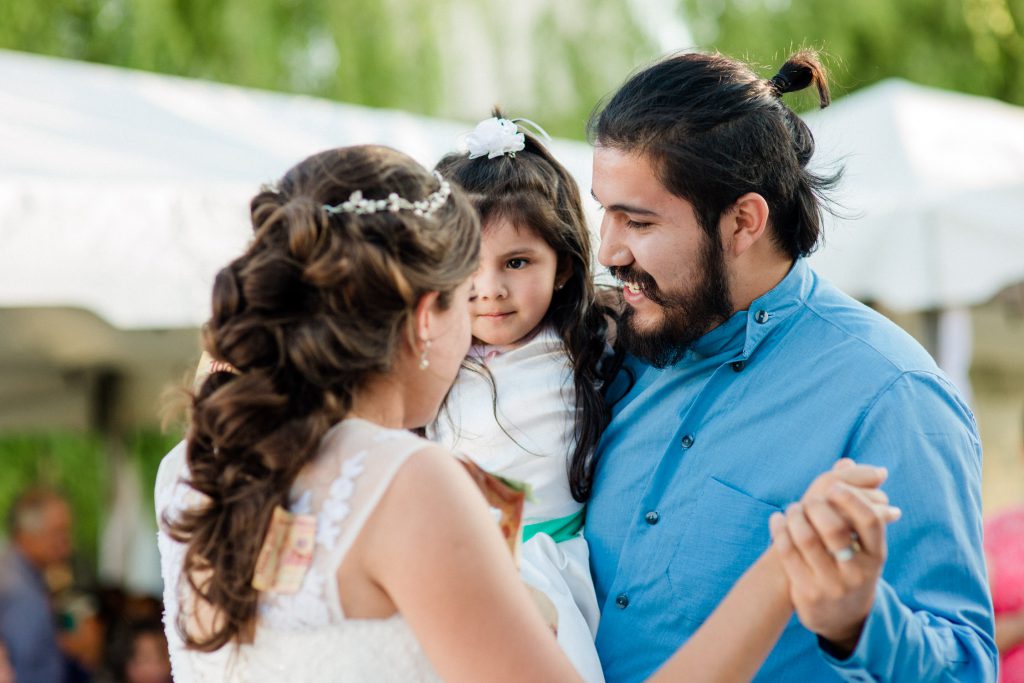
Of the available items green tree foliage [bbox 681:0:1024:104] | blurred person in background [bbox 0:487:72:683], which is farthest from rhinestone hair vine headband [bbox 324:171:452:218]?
green tree foliage [bbox 681:0:1024:104]

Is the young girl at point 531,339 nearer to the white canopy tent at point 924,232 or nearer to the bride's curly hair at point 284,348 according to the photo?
the bride's curly hair at point 284,348

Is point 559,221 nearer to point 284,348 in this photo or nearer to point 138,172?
point 284,348

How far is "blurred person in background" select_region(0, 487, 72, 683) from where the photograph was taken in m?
5.43

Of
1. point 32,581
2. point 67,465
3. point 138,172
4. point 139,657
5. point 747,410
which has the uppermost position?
point 747,410

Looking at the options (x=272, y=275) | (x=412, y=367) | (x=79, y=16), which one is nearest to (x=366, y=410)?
(x=412, y=367)

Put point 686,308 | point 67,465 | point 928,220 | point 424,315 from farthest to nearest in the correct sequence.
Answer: point 67,465
point 928,220
point 686,308
point 424,315

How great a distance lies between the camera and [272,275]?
5.71ft

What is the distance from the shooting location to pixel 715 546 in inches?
83.7

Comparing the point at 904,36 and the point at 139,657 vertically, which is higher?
the point at 904,36

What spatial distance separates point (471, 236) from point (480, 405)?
873mm

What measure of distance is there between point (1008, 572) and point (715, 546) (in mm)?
2048

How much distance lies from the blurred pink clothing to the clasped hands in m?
2.29

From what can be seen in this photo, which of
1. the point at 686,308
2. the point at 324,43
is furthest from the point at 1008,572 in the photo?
the point at 324,43

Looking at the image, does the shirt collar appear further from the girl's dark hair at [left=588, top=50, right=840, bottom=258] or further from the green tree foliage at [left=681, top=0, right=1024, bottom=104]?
the green tree foliage at [left=681, top=0, right=1024, bottom=104]
